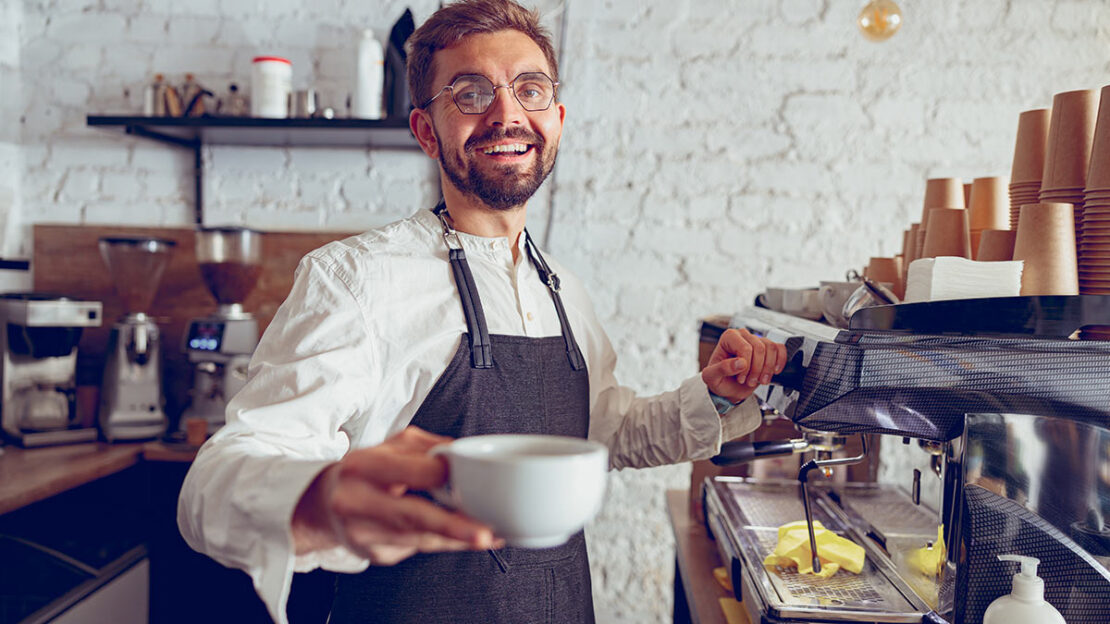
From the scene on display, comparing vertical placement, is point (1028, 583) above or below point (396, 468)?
below

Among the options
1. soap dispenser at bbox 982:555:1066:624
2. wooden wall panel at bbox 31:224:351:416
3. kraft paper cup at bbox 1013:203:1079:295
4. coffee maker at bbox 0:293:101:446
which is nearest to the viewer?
soap dispenser at bbox 982:555:1066:624

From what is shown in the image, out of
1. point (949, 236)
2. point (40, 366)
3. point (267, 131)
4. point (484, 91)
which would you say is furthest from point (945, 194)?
point (40, 366)

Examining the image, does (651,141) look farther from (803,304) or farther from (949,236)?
(949,236)

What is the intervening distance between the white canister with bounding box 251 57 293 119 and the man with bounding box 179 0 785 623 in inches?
39.1

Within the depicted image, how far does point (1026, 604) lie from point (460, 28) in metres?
1.17

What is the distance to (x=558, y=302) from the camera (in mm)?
1476

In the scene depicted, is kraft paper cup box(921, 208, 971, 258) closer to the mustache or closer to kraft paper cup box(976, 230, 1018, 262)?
kraft paper cup box(976, 230, 1018, 262)

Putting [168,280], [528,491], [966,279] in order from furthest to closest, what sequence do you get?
[168,280]
[966,279]
[528,491]

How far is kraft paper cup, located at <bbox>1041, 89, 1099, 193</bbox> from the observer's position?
0.99 m

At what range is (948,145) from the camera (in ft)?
7.68

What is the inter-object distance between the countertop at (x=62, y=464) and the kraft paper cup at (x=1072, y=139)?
2.01 meters

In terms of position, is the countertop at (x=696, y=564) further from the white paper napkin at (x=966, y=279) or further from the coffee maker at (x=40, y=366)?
the coffee maker at (x=40, y=366)

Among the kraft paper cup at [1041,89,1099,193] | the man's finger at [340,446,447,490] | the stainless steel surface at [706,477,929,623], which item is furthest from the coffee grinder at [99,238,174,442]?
the kraft paper cup at [1041,89,1099,193]

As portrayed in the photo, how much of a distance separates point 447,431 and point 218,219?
1.67m
